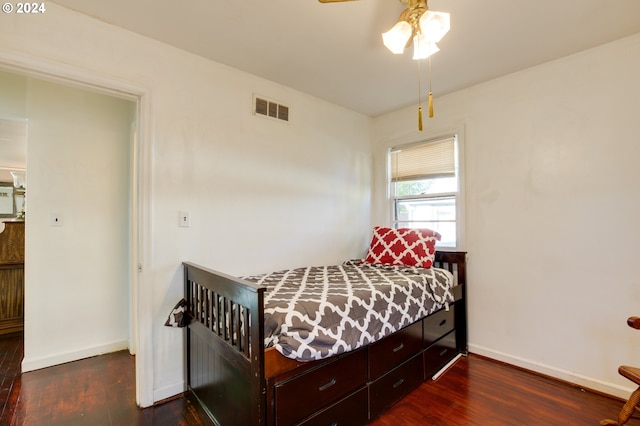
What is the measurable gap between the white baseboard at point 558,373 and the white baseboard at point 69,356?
126 inches

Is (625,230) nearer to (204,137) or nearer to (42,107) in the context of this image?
(204,137)

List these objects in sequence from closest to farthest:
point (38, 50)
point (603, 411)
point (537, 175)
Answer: point (38, 50) < point (603, 411) < point (537, 175)

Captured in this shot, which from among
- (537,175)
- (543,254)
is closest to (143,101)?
(537,175)

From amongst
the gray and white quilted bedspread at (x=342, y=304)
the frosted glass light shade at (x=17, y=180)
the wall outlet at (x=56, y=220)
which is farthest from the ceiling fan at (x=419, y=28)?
the frosted glass light shade at (x=17, y=180)

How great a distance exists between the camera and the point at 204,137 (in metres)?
2.16

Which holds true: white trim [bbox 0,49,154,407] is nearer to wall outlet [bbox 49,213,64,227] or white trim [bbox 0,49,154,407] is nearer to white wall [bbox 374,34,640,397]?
wall outlet [bbox 49,213,64,227]

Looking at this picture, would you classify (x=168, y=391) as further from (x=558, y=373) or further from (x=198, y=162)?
(x=558, y=373)

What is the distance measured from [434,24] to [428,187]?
1850mm

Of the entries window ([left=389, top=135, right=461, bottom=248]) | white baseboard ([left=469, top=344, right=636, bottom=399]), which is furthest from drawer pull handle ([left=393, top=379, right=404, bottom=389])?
window ([left=389, top=135, right=461, bottom=248])

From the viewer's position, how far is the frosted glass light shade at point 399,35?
143 centimetres

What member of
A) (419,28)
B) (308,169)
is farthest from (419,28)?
(308,169)

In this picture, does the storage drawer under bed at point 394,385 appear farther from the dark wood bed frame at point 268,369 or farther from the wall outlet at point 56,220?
the wall outlet at point 56,220

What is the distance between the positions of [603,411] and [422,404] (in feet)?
3.54

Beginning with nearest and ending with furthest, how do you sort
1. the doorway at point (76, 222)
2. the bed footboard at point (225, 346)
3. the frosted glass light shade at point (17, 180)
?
the bed footboard at point (225, 346)
the doorway at point (76, 222)
the frosted glass light shade at point (17, 180)
